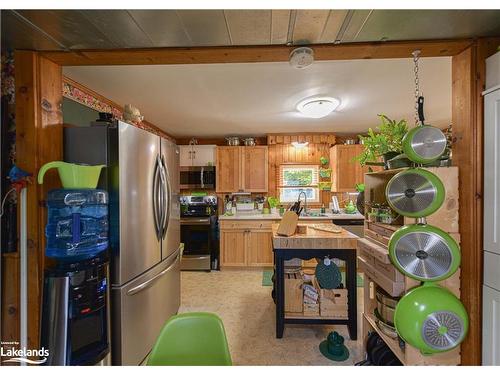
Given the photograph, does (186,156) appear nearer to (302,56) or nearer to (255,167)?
(255,167)

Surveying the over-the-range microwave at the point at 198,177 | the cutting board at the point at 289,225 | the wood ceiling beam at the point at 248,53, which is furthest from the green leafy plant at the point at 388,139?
the over-the-range microwave at the point at 198,177

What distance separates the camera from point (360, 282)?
3414 millimetres

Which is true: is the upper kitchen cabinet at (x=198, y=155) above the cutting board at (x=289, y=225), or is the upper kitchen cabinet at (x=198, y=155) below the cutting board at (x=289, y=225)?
above

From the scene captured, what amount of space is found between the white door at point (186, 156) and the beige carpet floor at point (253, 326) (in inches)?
78.2

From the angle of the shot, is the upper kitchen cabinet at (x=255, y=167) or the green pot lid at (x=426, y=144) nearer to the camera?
the green pot lid at (x=426, y=144)

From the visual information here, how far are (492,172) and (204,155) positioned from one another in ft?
12.6

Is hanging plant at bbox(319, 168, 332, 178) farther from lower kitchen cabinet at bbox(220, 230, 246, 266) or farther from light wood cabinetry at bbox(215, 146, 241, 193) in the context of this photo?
lower kitchen cabinet at bbox(220, 230, 246, 266)

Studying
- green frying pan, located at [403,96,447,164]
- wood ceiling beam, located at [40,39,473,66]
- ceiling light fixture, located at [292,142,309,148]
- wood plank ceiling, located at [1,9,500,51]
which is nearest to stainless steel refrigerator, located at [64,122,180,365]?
wood ceiling beam, located at [40,39,473,66]

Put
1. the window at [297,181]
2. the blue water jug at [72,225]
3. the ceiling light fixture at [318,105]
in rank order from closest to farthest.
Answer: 1. the blue water jug at [72,225]
2. the ceiling light fixture at [318,105]
3. the window at [297,181]

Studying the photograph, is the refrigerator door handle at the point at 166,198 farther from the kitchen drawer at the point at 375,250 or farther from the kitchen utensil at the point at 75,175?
the kitchen drawer at the point at 375,250

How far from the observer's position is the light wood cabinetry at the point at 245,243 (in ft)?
13.0

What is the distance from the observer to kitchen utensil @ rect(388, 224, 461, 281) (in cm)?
116

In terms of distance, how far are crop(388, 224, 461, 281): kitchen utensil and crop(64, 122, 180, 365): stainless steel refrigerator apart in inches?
66.4
